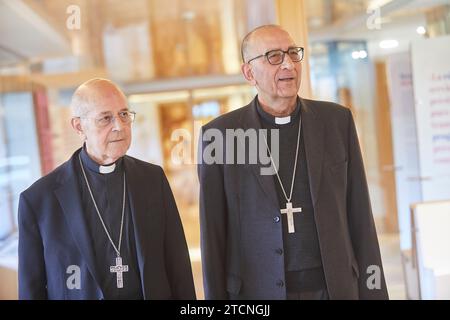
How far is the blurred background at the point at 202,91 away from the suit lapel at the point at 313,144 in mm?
558

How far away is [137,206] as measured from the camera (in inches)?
70.2

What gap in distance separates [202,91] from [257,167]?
1.07m

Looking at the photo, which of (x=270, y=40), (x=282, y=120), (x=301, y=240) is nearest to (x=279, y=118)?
(x=282, y=120)

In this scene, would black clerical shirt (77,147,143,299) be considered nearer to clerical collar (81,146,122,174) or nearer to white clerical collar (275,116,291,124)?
clerical collar (81,146,122,174)

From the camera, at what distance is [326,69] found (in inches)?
145

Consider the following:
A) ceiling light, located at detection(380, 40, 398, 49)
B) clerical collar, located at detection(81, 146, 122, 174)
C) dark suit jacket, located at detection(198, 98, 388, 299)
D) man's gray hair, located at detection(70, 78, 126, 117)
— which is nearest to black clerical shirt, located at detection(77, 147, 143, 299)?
clerical collar, located at detection(81, 146, 122, 174)

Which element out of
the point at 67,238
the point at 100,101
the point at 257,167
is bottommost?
the point at 67,238

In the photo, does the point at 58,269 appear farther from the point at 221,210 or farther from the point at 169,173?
the point at 169,173

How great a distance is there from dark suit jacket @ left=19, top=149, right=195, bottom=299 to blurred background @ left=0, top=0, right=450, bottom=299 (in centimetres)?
50

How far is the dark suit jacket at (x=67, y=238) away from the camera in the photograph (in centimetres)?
171

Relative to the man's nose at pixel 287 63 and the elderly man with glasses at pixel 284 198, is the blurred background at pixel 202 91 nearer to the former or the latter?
the elderly man with glasses at pixel 284 198

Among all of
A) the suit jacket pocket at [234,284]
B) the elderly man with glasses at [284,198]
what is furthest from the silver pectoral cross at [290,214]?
the suit jacket pocket at [234,284]

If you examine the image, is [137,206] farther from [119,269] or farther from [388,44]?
[388,44]

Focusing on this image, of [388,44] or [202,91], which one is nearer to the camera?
[202,91]
